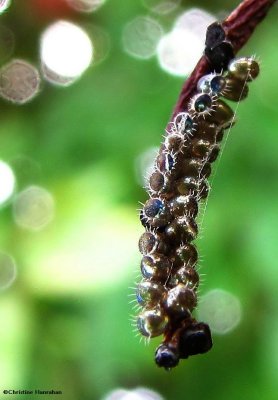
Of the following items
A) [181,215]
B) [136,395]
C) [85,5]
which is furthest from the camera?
[85,5]

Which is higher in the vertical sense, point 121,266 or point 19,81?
point 19,81

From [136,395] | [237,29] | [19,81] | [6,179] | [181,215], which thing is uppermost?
[19,81]

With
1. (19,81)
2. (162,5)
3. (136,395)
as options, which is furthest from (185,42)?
(136,395)

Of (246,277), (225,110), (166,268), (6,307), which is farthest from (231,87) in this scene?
(6,307)

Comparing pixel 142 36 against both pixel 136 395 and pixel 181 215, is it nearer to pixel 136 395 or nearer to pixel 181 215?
pixel 136 395

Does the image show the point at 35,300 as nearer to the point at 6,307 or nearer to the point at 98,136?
the point at 6,307

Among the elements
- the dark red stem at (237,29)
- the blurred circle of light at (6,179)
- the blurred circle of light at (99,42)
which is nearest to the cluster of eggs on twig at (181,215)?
the dark red stem at (237,29)
